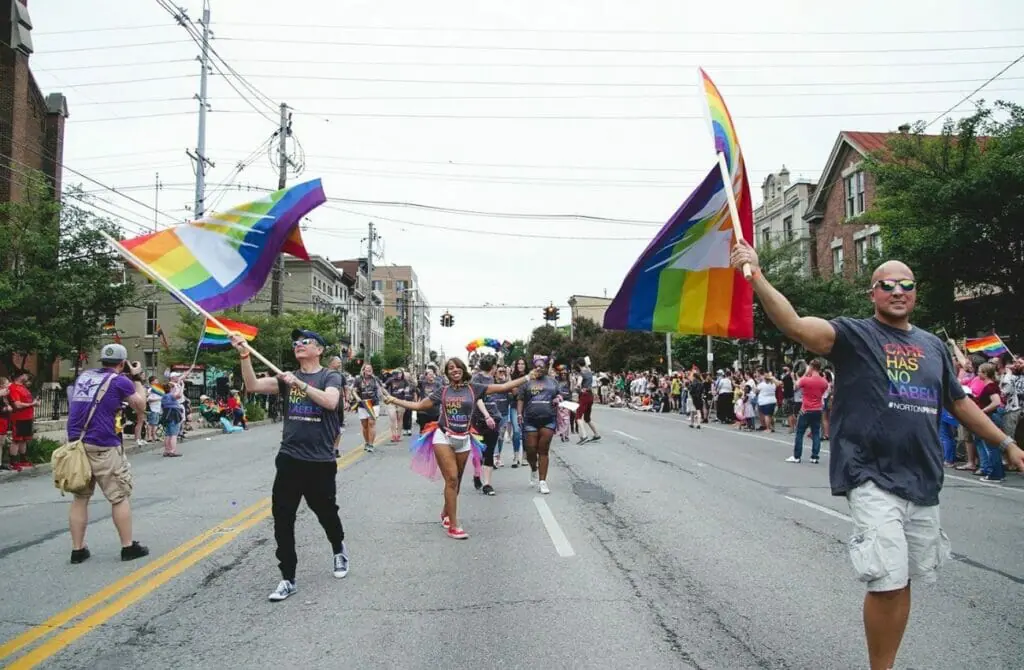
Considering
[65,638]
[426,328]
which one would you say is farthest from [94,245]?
[426,328]

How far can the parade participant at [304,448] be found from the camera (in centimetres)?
576

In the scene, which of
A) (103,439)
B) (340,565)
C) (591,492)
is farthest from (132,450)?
(340,565)

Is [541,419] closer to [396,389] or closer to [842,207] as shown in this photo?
[396,389]

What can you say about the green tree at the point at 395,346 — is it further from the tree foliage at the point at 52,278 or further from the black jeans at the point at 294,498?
the black jeans at the point at 294,498

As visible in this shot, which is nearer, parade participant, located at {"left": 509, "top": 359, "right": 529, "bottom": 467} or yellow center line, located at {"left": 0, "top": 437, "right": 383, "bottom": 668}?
yellow center line, located at {"left": 0, "top": 437, "right": 383, "bottom": 668}

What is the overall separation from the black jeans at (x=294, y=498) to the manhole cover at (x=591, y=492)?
4560 mm

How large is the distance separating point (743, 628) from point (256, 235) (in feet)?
15.7

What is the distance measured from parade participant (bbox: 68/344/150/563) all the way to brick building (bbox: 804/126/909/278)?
102 feet

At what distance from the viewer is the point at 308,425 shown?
Result: 6.00 m

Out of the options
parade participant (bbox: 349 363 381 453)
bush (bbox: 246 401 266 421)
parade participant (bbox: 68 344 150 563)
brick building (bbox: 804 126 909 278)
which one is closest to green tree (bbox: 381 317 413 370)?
bush (bbox: 246 401 266 421)

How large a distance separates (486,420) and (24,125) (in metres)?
30.7

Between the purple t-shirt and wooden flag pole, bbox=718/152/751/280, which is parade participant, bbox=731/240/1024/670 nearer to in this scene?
wooden flag pole, bbox=718/152/751/280

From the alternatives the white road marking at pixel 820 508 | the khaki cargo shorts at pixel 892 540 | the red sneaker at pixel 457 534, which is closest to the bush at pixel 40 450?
the red sneaker at pixel 457 534

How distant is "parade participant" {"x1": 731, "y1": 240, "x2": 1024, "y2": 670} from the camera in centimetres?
365
